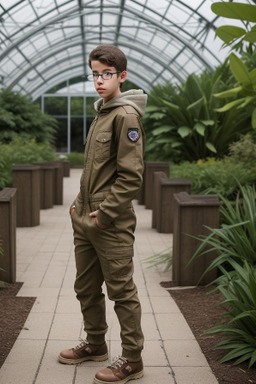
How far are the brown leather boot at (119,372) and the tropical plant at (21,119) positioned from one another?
15.5 meters

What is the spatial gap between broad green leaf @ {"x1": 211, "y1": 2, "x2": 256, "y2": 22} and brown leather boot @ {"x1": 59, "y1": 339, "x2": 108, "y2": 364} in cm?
191

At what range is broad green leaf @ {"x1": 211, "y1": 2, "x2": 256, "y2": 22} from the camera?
2.36 meters

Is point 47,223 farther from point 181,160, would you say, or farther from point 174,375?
point 174,375

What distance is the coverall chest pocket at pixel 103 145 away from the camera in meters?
3.03

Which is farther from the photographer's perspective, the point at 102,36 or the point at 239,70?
the point at 102,36

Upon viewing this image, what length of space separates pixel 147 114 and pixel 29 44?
17.4 meters

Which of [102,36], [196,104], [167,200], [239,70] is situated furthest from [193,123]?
[102,36]

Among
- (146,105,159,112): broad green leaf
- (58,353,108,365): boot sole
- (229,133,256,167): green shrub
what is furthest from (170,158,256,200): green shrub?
(146,105,159,112): broad green leaf

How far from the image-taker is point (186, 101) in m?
13.9

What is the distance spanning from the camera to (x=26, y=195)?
9242 millimetres

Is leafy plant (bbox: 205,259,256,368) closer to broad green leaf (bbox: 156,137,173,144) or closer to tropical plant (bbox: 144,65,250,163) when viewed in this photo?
tropical plant (bbox: 144,65,250,163)

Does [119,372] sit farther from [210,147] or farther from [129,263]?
[210,147]

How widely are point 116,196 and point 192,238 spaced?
2.52m

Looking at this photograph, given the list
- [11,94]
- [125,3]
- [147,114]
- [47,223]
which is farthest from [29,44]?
[47,223]
